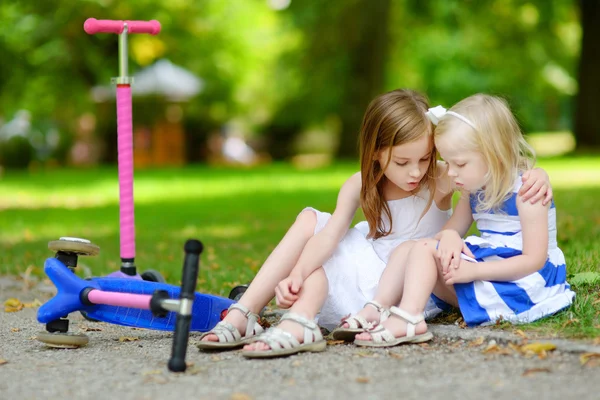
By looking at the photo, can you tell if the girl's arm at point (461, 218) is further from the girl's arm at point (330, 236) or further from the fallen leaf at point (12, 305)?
the fallen leaf at point (12, 305)

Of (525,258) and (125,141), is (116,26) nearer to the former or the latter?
(125,141)

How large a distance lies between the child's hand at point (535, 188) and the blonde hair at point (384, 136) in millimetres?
415

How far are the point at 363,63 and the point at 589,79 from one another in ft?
16.6

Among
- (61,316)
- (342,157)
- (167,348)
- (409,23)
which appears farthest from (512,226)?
(409,23)

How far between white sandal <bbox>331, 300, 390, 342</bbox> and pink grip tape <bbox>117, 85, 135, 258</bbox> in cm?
137

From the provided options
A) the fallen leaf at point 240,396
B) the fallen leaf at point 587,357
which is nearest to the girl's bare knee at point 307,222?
the fallen leaf at point 240,396

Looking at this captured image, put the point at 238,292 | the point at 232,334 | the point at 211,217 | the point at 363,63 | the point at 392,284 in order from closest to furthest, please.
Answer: the point at 232,334
the point at 392,284
the point at 238,292
the point at 211,217
the point at 363,63

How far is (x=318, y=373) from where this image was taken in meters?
2.68

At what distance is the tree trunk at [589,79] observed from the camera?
53.5 feet

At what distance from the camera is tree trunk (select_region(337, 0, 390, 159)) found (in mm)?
18094

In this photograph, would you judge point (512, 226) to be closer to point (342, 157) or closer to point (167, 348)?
point (167, 348)

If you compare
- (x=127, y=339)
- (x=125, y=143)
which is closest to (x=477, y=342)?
(x=127, y=339)

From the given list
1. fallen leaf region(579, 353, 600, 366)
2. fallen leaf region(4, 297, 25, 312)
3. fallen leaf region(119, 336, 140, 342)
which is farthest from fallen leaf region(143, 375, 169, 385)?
fallen leaf region(4, 297, 25, 312)

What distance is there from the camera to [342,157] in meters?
19.4
